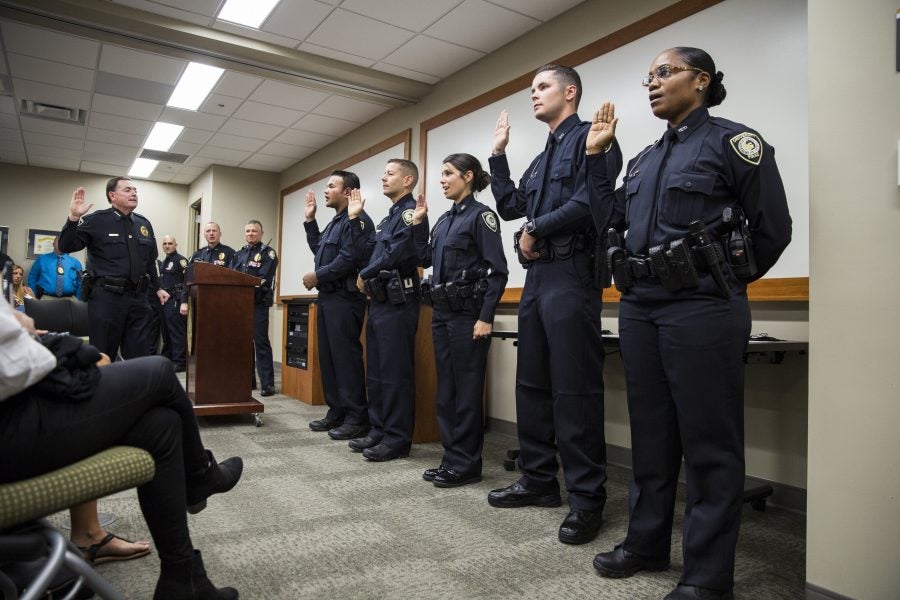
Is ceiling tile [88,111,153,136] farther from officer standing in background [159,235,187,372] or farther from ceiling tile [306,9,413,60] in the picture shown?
ceiling tile [306,9,413,60]

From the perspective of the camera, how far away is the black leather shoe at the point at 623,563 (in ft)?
5.56

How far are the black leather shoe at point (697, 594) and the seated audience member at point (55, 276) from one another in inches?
340

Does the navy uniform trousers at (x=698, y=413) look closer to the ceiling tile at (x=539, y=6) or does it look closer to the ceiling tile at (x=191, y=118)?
the ceiling tile at (x=539, y=6)

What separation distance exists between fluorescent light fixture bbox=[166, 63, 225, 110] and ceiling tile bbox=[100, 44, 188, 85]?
0.08 meters

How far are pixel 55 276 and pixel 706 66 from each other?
885 cm

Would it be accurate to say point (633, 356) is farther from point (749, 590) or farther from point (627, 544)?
point (749, 590)

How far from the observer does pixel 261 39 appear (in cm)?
449

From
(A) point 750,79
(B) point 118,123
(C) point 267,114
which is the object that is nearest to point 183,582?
(A) point 750,79

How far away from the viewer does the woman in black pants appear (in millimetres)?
1051

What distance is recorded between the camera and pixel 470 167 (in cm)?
292

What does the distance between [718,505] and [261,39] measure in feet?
14.5

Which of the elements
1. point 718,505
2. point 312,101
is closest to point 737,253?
point 718,505

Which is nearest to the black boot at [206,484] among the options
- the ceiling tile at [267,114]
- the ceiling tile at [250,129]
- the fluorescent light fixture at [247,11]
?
the fluorescent light fixture at [247,11]

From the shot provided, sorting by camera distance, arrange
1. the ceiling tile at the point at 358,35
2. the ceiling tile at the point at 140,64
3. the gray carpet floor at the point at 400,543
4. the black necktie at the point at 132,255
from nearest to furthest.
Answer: the gray carpet floor at the point at 400,543
the black necktie at the point at 132,255
the ceiling tile at the point at 358,35
the ceiling tile at the point at 140,64
